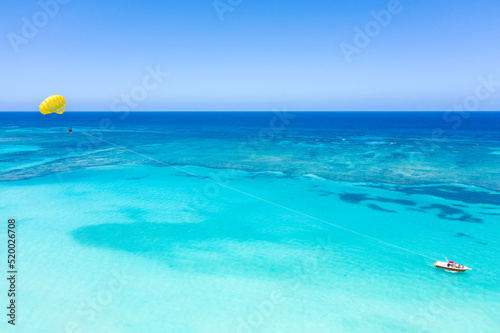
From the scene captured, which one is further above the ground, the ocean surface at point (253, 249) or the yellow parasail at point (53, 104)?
the yellow parasail at point (53, 104)

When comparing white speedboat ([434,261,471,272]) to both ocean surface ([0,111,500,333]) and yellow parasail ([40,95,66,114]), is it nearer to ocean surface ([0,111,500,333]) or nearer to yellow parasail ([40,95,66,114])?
ocean surface ([0,111,500,333])

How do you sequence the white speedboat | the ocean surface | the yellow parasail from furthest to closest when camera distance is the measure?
the yellow parasail → the white speedboat → the ocean surface

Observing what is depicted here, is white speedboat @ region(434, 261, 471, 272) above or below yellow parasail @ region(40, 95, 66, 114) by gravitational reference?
below

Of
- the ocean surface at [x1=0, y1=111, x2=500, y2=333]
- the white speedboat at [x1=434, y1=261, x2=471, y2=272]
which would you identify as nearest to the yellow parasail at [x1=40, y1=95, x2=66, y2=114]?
the ocean surface at [x1=0, y1=111, x2=500, y2=333]

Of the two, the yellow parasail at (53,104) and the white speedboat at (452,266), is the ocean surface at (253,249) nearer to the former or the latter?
the white speedboat at (452,266)

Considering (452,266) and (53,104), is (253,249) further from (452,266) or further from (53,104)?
(53,104)

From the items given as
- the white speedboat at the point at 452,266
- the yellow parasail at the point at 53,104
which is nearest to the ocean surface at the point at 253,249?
the white speedboat at the point at 452,266
